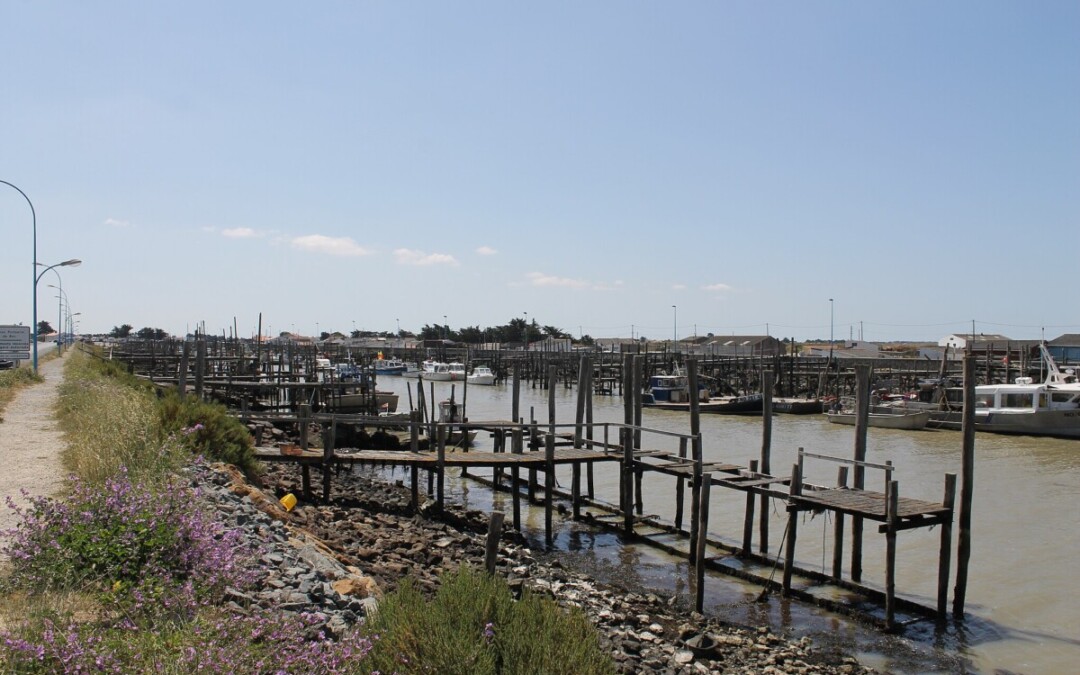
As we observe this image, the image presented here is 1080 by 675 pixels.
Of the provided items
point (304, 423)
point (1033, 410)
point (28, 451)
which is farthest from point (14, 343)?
point (1033, 410)

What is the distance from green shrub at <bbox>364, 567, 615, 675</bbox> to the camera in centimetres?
607

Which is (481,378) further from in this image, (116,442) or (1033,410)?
(116,442)

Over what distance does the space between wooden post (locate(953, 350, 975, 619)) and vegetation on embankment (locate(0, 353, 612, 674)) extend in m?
8.00

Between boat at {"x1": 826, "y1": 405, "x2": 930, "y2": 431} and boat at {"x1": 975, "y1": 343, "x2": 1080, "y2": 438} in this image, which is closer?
boat at {"x1": 975, "y1": 343, "x2": 1080, "y2": 438}

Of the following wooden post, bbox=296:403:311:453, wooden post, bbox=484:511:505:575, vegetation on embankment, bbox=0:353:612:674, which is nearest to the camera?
vegetation on embankment, bbox=0:353:612:674

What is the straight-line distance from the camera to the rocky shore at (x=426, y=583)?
809 cm

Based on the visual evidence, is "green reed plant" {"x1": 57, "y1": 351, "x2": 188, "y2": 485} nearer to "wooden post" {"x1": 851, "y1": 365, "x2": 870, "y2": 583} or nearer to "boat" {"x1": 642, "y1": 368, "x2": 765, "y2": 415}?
"wooden post" {"x1": 851, "y1": 365, "x2": 870, "y2": 583}

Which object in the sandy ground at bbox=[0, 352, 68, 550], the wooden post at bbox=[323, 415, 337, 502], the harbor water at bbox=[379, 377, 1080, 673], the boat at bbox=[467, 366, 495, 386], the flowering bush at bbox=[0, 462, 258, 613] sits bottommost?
the harbor water at bbox=[379, 377, 1080, 673]

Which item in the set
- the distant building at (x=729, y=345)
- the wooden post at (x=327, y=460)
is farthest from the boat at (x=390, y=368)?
the wooden post at (x=327, y=460)

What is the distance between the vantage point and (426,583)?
1057 cm

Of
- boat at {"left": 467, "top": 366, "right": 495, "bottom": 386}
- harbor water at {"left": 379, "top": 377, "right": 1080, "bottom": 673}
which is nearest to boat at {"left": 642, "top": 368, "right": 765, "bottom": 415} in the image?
harbor water at {"left": 379, "top": 377, "right": 1080, "bottom": 673}

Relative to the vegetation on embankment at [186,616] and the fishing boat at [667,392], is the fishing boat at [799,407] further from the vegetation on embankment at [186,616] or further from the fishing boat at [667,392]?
the vegetation on embankment at [186,616]

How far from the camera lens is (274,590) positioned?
300 inches

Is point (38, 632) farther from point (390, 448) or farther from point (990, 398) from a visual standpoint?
point (990, 398)
